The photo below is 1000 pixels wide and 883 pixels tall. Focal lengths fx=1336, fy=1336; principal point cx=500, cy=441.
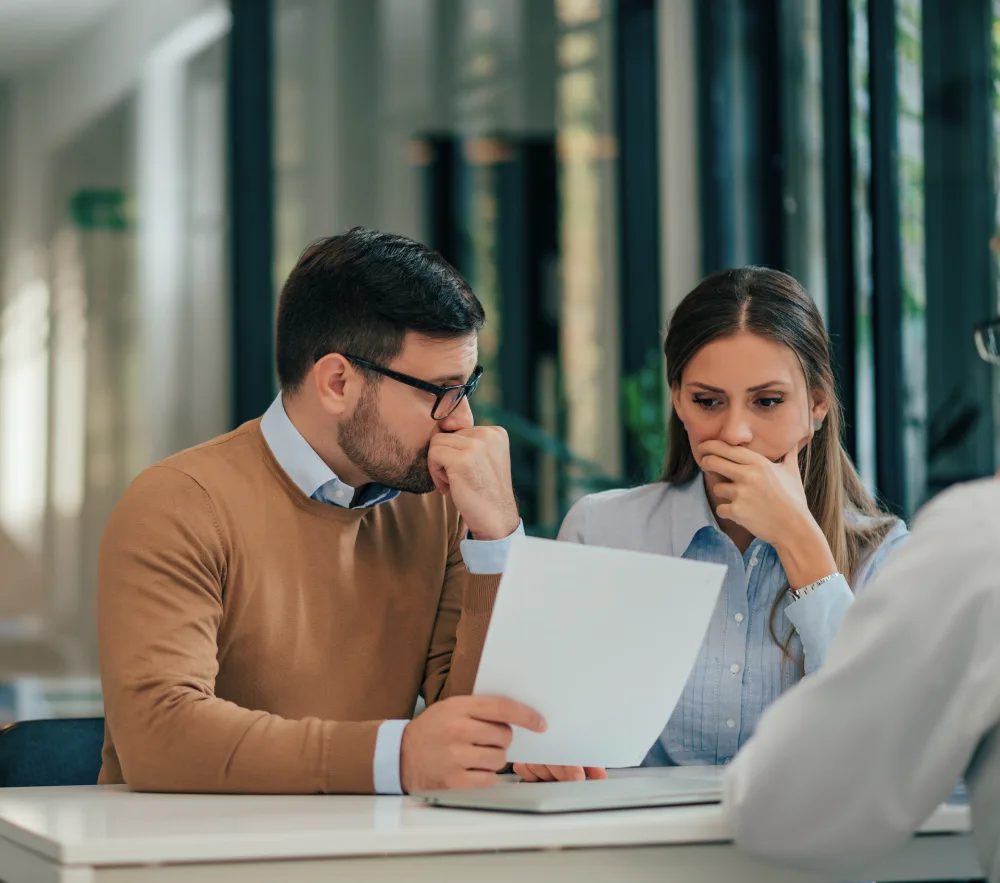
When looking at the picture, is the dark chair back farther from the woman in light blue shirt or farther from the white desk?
the woman in light blue shirt

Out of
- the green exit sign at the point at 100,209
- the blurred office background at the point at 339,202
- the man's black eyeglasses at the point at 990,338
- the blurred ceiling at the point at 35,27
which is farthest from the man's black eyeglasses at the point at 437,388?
the blurred ceiling at the point at 35,27

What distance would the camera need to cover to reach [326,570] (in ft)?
5.80

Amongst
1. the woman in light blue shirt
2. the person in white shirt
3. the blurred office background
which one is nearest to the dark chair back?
the woman in light blue shirt

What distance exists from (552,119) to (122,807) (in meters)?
3.79

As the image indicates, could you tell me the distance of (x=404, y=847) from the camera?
1104mm

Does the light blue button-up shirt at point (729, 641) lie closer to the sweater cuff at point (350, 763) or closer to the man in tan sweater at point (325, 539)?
the man in tan sweater at point (325, 539)

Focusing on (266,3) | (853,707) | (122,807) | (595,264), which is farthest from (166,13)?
(853,707)

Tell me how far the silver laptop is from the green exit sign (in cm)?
351

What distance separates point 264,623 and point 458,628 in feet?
0.83

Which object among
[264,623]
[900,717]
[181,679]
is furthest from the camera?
[264,623]

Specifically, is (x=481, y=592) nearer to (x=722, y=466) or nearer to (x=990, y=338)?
(x=722, y=466)

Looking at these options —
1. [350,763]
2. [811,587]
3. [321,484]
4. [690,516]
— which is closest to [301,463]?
[321,484]

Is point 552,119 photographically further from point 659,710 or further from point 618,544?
point 659,710

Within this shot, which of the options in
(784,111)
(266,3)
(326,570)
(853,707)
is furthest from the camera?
(266,3)
